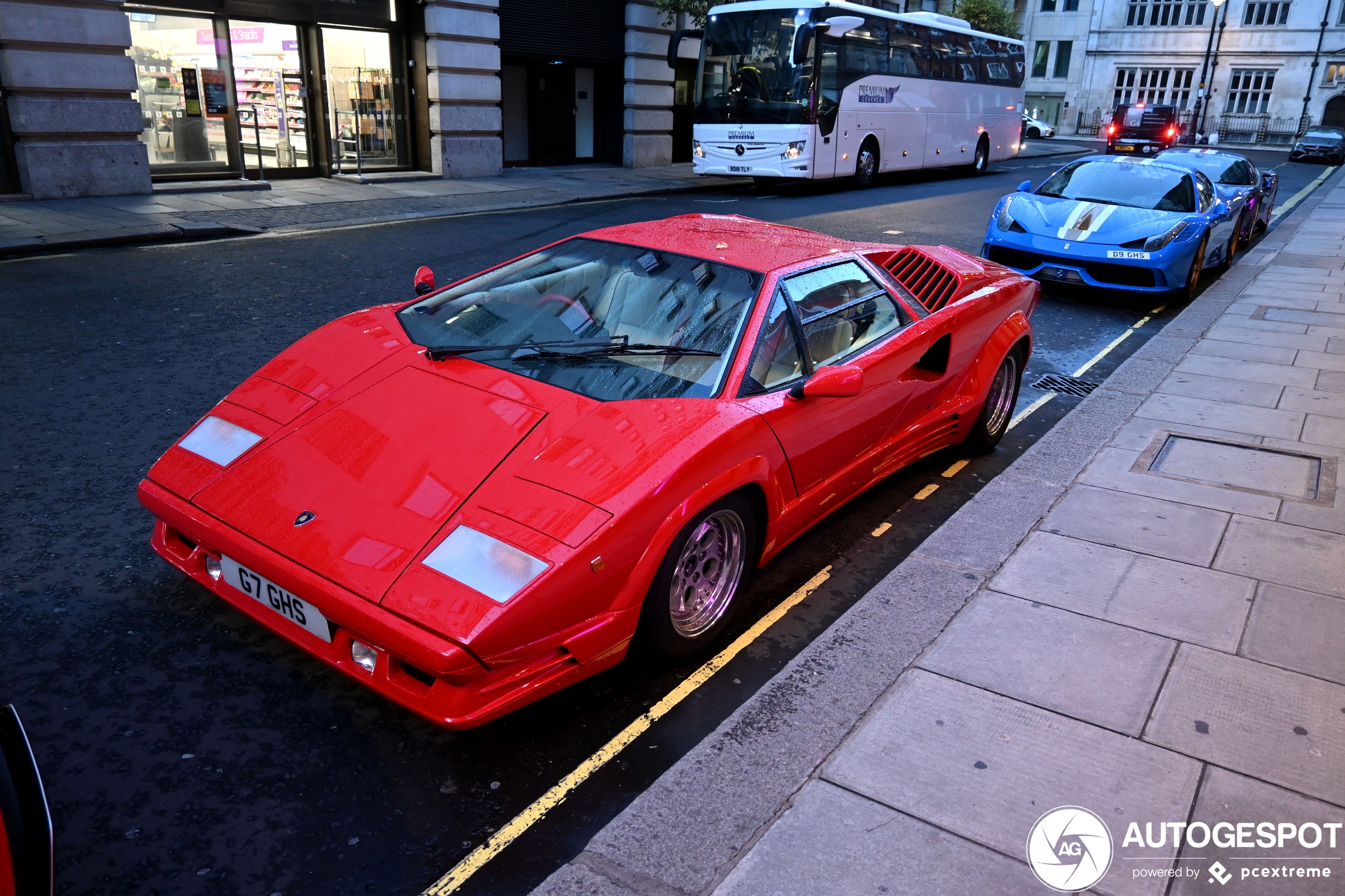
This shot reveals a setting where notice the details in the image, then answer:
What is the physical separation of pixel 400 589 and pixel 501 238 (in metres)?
10.0

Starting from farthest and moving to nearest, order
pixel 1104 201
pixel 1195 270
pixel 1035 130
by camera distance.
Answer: pixel 1035 130 → pixel 1104 201 → pixel 1195 270

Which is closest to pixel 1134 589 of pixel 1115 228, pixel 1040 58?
pixel 1115 228

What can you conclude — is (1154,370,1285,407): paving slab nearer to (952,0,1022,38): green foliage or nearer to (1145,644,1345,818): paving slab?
(1145,644,1345,818): paving slab

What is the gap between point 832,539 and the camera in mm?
4527

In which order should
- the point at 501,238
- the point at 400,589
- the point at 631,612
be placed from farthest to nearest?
the point at 501,238
the point at 631,612
the point at 400,589

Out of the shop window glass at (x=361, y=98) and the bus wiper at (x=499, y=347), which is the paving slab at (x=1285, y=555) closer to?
the bus wiper at (x=499, y=347)

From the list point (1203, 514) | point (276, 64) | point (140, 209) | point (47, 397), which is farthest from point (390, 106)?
point (1203, 514)

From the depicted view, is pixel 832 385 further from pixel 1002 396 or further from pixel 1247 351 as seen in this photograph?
pixel 1247 351

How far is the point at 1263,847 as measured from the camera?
2.56 meters

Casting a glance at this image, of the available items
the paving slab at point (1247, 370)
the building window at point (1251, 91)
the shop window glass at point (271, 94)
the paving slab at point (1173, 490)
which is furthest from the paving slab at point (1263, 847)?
the building window at point (1251, 91)

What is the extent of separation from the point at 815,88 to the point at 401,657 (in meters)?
17.4

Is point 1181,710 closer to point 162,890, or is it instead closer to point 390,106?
point 162,890

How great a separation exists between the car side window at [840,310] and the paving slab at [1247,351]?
4803mm

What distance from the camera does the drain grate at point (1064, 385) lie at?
704 centimetres
